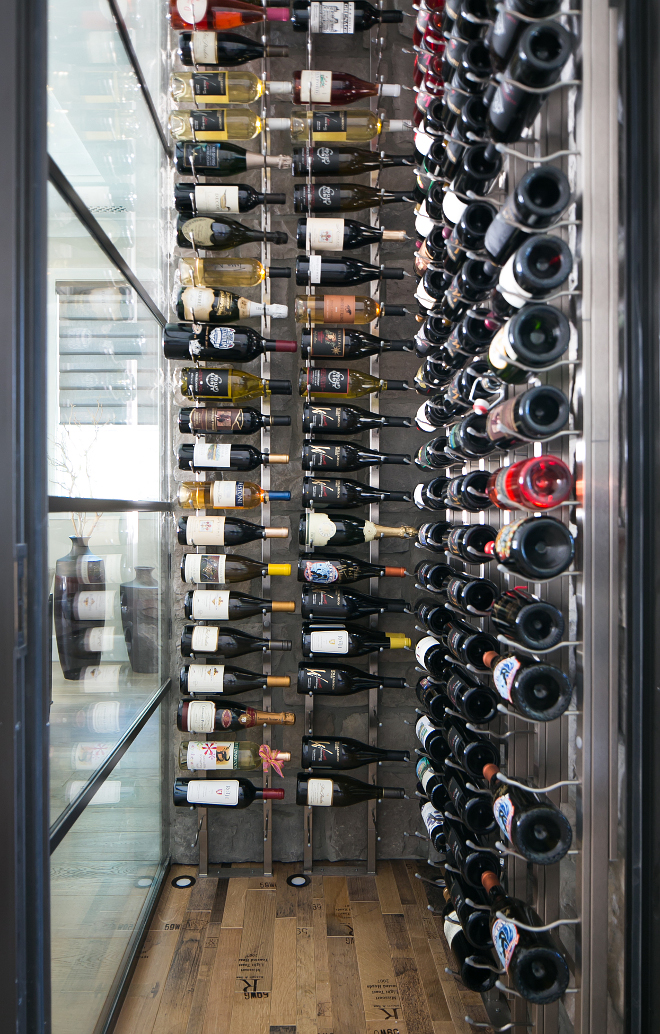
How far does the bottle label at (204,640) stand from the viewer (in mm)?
1820

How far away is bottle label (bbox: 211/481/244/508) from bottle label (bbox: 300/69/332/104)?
1089mm

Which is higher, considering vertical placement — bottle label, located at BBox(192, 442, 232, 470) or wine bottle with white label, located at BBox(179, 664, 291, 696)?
bottle label, located at BBox(192, 442, 232, 470)

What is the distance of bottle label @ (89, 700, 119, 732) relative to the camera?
1362 millimetres

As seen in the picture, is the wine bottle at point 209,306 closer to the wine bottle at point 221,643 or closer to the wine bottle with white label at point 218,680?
the wine bottle at point 221,643

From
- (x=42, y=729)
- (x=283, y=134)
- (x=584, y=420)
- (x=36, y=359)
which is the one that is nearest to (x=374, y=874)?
(x=42, y=729)

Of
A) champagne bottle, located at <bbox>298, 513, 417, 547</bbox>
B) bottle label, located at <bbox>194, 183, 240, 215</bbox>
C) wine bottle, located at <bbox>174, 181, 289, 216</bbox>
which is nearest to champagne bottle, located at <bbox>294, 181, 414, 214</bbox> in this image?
wine bottle, located at <bbox>174, 181, 289, 216</bbox>

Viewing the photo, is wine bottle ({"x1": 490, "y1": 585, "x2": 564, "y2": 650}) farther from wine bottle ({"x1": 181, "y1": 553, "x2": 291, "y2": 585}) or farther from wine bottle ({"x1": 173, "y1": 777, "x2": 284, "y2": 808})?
wine bottle ({"x1": 173, "y1": 777, "x2": 284, "y2": 808})

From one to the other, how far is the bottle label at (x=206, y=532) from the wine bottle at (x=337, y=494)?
23 cm

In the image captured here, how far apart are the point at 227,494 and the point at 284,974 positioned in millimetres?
1242

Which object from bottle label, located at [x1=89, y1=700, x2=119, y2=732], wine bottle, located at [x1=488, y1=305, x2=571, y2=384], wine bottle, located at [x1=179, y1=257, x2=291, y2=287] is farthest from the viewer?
wine bottle, located at [x1=179, y1=257, x2=291, y2=287]

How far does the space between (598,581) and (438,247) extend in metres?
0.85

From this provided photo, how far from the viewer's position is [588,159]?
0.97 meters

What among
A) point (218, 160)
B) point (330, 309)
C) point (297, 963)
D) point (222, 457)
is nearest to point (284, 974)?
point (297, 963)

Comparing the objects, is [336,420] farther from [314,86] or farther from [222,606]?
[314,86]
